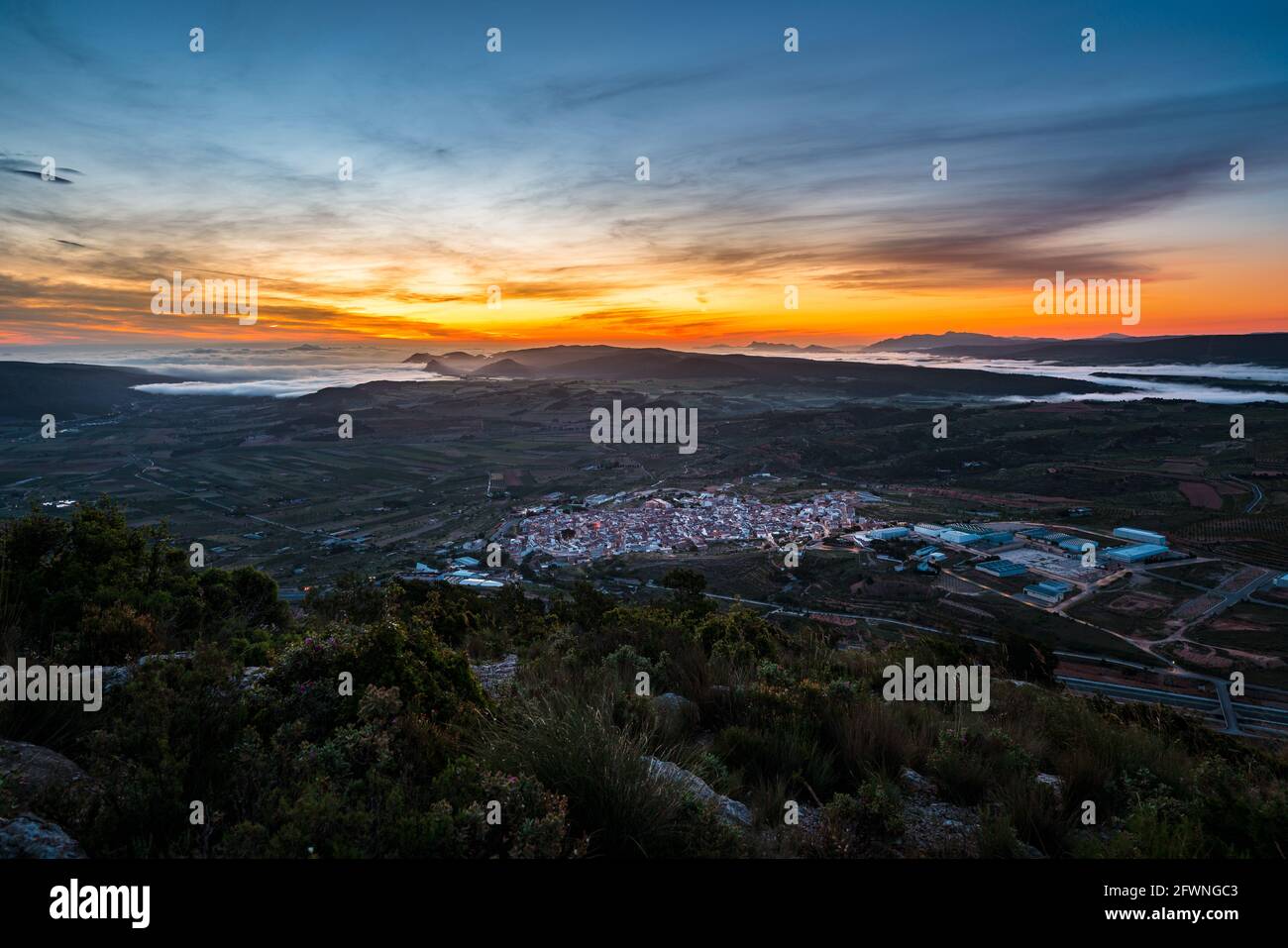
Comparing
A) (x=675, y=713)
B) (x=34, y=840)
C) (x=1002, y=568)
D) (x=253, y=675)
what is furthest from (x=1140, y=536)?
(x=34, y=840)

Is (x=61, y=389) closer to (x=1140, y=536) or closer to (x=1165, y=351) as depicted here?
(x=1140, y=536)

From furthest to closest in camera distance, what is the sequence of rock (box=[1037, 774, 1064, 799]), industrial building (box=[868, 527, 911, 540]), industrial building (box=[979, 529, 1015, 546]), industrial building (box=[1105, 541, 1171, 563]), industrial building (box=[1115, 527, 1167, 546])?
Result: industrial building (box=[868, 527, 911, 540])
industrial building (box=[979, 529, 1015, 546])
industrial building (box=[1115, 527, 1167, 546])
industrial building (box=[1105, 541, 1171, 563])
rock (box=[1037, 774, 1064, 799])

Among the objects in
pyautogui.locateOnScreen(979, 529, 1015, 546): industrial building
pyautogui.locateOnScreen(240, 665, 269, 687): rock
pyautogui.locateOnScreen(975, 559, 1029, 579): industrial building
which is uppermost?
pyautogui.locateOnScreen(240, 665, 269, 687): rock

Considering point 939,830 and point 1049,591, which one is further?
point 1049,591

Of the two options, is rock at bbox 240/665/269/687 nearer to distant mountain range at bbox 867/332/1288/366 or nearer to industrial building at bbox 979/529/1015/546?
industrial building at bbox 979/529/1015/546

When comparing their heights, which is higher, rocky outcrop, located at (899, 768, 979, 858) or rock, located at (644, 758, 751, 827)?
rock, located at (644, 758, 751, 827)

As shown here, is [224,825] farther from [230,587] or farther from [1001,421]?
[1001,421]

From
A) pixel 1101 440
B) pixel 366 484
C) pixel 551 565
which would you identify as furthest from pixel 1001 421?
pixel 366 484

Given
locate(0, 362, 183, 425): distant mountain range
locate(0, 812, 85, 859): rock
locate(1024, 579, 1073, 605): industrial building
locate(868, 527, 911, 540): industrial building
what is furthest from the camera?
locate(0, 362, 183, 425): distant mountain range

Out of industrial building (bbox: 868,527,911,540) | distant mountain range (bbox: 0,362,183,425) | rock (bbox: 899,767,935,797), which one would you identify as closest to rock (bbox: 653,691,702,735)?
rock (bbox: 899,767,935,797)
